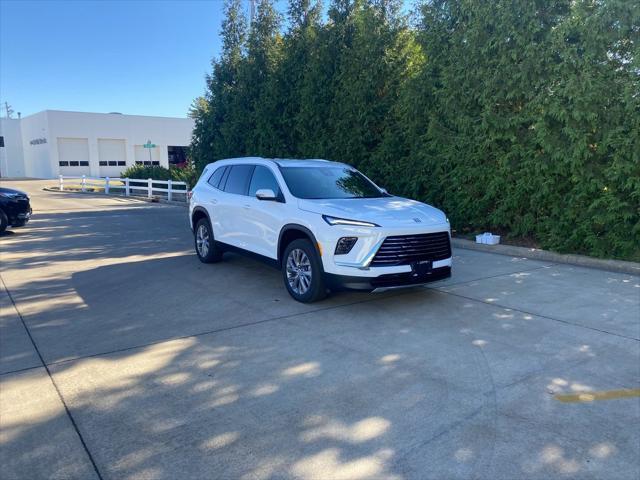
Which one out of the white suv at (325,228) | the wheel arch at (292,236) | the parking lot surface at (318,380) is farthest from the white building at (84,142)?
the parking lot surface at (318,380)

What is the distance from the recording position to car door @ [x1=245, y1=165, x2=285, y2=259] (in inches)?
273

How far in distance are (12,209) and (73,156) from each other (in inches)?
1696

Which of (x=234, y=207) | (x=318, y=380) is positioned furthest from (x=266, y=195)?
(x=318, y=380)

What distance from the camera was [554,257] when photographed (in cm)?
909

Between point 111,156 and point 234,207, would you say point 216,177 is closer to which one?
point 234,207

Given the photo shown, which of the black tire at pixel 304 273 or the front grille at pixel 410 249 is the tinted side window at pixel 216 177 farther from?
the front grille at pixel 410 249

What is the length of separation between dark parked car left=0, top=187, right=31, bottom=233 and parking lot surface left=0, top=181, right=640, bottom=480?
585cm

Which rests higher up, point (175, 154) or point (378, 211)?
point (175, 154)

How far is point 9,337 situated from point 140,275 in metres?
2.93

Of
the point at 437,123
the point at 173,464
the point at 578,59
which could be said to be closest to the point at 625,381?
the point at 173,464

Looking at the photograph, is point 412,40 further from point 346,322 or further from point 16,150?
point 16,150

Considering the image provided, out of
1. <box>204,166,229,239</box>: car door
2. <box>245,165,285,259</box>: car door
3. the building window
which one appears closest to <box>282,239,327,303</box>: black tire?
<box>245,165,285,259</box>: car door

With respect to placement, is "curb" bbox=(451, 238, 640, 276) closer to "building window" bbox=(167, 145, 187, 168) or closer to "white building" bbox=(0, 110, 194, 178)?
"white building" bbox=(0, 110, 194, 178)

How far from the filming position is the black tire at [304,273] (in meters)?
6.15
